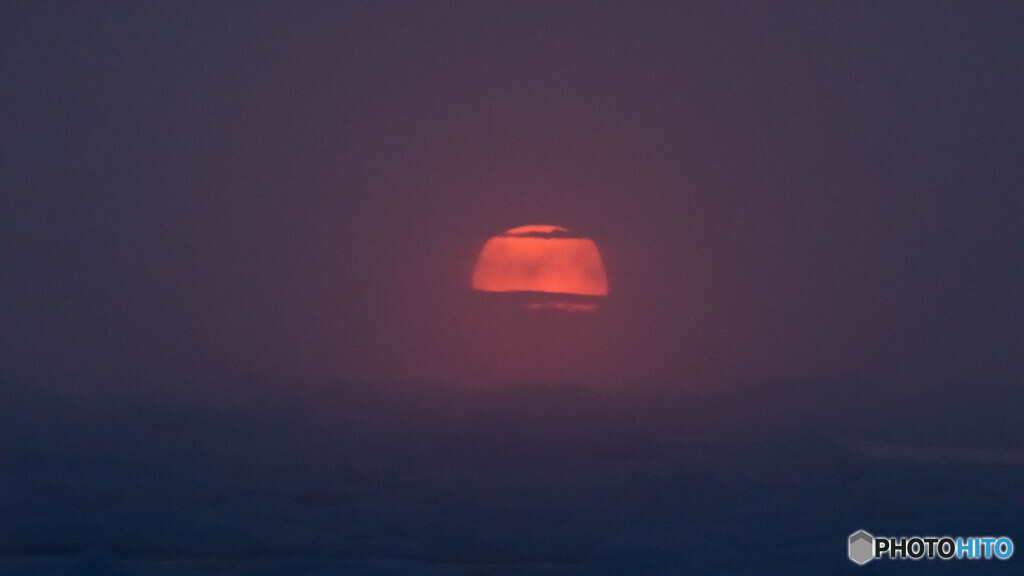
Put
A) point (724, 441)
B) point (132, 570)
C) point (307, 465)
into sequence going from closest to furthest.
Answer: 1. point (132, 570)
2. point (307, 465)
3. point (724, 441)

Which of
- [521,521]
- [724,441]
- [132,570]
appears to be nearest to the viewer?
[132,570]

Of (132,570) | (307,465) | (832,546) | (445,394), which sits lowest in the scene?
(132,570)

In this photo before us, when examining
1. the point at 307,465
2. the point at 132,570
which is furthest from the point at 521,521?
the point at 132,570

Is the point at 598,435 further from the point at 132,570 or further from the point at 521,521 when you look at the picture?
the point at 132,570

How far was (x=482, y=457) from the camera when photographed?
5.94 metres

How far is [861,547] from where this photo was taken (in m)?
4.72

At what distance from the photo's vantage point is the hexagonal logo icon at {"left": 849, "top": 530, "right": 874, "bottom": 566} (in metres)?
4.67

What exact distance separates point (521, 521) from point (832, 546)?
4.58ft

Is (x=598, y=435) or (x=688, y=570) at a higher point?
(x=598, y=435)

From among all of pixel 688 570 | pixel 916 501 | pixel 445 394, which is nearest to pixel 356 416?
pixel 445 394

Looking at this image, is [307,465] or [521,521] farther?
[307,465]

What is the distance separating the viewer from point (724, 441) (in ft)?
20.5

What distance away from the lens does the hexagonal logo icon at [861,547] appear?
4.67m

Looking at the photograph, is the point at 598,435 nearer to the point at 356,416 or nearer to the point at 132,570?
the point at 356,416
